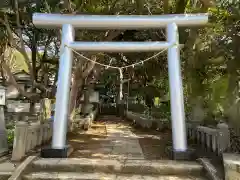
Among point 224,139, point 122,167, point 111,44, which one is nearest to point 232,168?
point 224,139

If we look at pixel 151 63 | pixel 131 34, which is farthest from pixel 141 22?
pixel 151 63

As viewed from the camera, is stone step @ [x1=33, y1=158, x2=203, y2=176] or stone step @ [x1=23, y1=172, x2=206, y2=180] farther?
stone step @ [x1=33, y1=158, x2=203, y2=176]

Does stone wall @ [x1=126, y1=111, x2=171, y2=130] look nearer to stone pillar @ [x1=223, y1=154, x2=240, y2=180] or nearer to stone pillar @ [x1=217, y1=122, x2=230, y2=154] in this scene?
stone pillar @ [x1=217, y1=122, x2=230, y2=154]

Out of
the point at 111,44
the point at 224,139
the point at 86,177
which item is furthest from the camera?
the point at 111,44

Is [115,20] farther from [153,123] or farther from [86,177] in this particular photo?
[153,123]

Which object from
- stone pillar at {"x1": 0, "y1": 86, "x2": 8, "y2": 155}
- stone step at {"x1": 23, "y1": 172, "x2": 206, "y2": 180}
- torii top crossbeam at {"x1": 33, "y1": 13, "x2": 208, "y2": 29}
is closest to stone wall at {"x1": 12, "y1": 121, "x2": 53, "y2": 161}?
stone pillar at {"x1": 0, "y1": 86, "x2": 8, "y2": 155}

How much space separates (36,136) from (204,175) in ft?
14.1

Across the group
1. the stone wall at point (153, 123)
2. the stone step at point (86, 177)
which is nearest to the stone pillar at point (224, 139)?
the stone step at point (86, 177)

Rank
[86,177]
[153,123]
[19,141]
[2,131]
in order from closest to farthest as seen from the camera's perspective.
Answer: [86,177] < [19,141] < [2,131] < [153,123]

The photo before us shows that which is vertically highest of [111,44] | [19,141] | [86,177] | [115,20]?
[115,20]

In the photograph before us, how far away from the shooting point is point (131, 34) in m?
13.0

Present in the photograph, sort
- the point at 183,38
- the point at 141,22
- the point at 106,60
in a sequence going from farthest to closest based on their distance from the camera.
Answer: the point at 106,60 → the point at 183,38 → the point at 141,22

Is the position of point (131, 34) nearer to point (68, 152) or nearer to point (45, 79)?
point (45, 79)

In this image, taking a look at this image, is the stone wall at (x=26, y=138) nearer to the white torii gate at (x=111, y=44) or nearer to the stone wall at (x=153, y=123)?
the white torii gate at (x=111, y=44)
